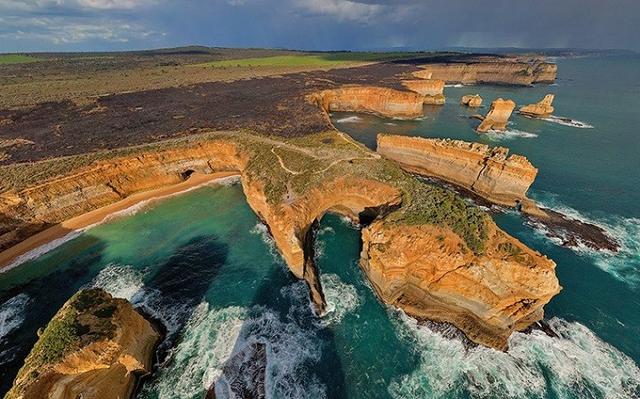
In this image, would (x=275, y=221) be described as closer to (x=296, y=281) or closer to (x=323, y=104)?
(x=296, y=281)

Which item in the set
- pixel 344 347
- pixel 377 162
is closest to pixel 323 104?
pixel 377 162

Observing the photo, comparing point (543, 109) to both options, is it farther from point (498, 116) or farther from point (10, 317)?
point (10, 317)

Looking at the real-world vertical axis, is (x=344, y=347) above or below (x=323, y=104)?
below

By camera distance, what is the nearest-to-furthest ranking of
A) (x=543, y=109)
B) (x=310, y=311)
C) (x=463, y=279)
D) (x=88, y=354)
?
1. (x=88, y=354)
2. (x=463, y=279)
3. (x=310, y=311)
4. (x=543, y=109)

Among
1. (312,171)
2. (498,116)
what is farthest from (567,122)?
(312,171)

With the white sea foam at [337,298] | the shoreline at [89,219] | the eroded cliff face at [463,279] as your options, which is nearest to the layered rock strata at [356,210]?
the eroded cliff face at [463,279]

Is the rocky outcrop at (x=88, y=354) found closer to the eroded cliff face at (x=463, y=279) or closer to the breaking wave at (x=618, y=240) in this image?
the eroded cliff face at (x=463, y=279)

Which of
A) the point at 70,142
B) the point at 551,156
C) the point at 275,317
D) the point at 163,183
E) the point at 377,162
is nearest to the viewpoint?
the point at 275,317
